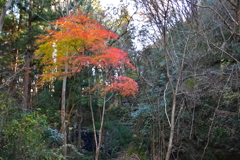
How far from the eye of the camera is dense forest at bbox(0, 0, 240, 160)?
352 centimetres

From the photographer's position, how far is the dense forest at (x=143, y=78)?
3523mm

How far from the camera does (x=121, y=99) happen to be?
993 centimetres

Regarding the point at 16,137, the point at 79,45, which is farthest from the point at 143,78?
the point at 16,137

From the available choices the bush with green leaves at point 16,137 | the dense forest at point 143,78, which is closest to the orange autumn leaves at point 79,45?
the dense forest at point 143,78

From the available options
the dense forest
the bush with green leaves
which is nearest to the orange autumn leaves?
the dense forest

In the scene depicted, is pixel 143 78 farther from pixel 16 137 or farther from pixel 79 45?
pixel 16 137

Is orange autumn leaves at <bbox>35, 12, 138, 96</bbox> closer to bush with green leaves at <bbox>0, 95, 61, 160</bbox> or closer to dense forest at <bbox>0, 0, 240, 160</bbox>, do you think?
dense forest at <bbox>0, 0, 240, 160</bbox>

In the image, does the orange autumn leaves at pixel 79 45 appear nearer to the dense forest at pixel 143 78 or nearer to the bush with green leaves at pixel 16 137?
the dense forest at pixel 143 78

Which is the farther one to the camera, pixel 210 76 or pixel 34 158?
pixel 210 76

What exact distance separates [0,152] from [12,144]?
21cm

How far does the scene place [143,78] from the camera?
5629 mm

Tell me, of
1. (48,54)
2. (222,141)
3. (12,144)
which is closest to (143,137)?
(222,141)

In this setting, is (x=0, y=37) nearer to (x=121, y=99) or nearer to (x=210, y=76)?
(x=121, y=99)

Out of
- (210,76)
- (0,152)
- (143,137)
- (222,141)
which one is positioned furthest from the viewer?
(143,137)
